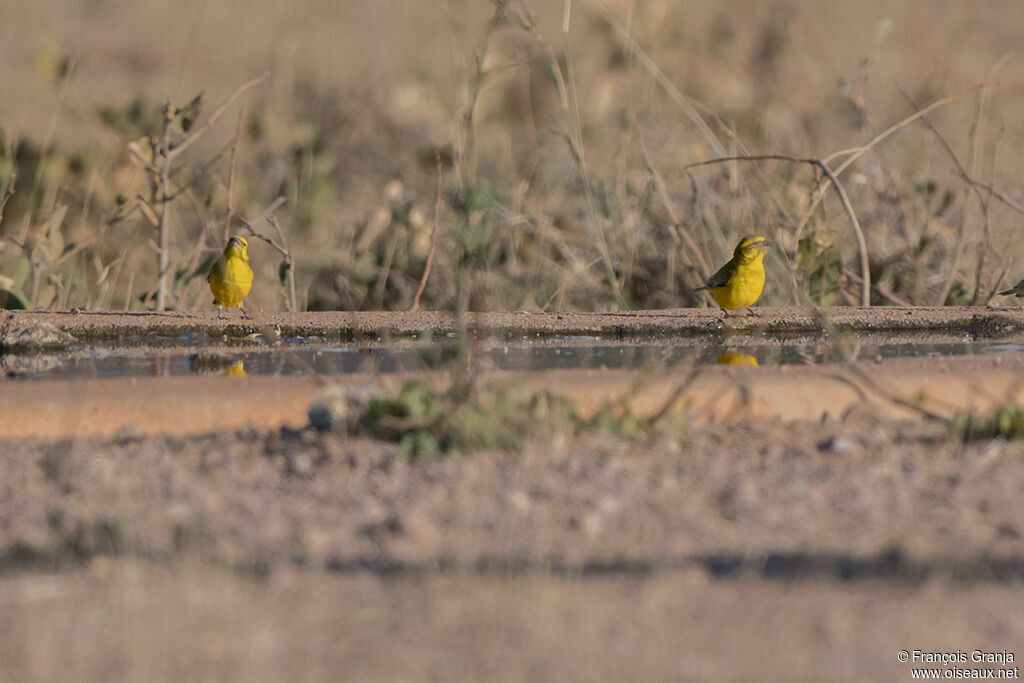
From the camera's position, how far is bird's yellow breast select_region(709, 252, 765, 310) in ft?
20.1

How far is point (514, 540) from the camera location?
2703 millimetres

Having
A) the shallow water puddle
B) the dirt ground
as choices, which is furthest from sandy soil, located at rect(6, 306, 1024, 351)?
the dirt ground

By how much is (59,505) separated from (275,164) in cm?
843

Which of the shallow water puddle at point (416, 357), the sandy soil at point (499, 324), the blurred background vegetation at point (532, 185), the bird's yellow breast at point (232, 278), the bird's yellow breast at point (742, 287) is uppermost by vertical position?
the blurred background vegetation at point (532, 185)

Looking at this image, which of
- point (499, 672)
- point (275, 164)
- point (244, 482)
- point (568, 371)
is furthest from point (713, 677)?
point (275, 164)

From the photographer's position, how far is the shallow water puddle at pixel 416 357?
4746 millimetres

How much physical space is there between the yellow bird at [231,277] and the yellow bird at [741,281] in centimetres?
232

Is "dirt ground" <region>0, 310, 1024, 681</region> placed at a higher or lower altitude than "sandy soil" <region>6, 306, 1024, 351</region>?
lower

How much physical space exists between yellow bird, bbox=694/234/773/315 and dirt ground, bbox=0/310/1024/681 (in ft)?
6.82

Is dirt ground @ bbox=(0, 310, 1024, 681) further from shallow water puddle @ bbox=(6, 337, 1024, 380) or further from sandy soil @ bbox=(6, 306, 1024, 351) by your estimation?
sandy soil @ bbox=(6, 306, 1024, 351)

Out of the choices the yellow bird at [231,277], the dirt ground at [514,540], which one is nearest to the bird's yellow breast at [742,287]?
the dirt ground at [514,540]

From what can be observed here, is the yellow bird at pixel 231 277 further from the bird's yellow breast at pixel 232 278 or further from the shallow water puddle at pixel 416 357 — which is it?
the shallow water puddle at pixel 416 357

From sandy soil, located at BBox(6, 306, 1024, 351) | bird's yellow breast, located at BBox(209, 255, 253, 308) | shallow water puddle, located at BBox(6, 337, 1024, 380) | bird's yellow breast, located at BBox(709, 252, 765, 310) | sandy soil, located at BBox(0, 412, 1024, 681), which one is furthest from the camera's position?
bird's yellow breast, located at BBox(209, 255, 253, 308)

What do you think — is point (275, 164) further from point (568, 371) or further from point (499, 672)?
point (499, 672)
